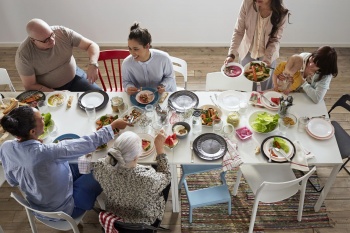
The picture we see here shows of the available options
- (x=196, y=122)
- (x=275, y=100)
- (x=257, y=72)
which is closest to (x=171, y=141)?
(x=196, y=122)

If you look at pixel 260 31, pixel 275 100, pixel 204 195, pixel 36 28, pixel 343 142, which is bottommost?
pixel 204 195

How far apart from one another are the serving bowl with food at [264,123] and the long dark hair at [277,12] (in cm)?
95

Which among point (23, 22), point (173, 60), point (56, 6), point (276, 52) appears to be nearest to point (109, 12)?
point (56, 6)

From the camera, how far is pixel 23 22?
4.70 metres

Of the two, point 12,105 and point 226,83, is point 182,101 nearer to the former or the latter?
point 226,83

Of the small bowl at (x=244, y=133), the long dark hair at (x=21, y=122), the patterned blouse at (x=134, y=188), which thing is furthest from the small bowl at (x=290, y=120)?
the long dark hair at (x=21, y=122)

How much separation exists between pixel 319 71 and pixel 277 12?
0.67m

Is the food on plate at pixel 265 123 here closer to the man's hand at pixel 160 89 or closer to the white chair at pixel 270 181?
the white chair at pixel 270 181

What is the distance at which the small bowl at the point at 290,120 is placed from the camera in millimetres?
2637

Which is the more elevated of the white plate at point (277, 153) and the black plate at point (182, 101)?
the black plate at point (182, 101)

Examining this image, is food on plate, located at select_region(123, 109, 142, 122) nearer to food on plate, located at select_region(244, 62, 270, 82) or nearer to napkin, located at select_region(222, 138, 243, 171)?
napkin, located at select_region(222, 138, 243, 171)

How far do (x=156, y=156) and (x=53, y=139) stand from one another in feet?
2.83

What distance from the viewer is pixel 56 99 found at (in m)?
2.94

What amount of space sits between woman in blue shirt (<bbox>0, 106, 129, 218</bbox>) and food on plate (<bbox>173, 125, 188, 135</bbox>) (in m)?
0.41
